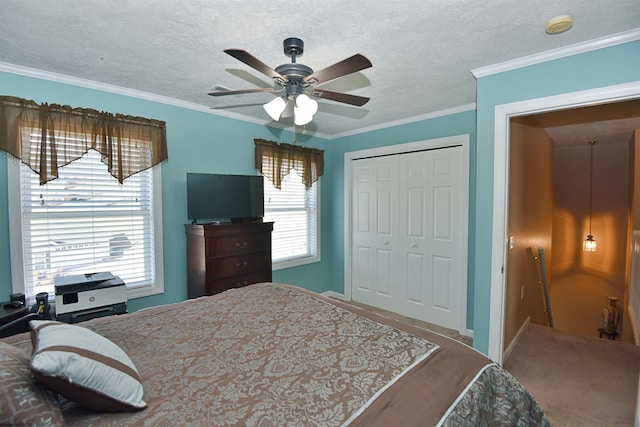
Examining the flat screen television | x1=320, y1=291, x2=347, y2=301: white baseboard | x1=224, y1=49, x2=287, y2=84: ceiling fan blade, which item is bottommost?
x1=320, y1=291, x2=347, y2=301: white baseboard

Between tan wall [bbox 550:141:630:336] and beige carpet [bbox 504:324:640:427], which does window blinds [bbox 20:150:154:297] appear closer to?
beige carpet [bbox 504:324:640:427]

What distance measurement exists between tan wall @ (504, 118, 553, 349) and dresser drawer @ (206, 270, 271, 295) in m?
2.36

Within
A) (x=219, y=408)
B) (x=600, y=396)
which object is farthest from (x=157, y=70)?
(x=600, y=396)

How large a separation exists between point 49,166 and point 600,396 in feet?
15.0

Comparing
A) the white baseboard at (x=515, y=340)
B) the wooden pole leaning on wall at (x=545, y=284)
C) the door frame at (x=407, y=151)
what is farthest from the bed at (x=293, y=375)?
the wooden pole leaning on wall at (x=545, y=284)

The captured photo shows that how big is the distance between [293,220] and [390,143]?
1670mm

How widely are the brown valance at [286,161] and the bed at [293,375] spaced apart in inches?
94.2

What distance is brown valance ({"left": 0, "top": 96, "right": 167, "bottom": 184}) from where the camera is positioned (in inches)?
91.3

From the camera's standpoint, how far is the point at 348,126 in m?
4.12

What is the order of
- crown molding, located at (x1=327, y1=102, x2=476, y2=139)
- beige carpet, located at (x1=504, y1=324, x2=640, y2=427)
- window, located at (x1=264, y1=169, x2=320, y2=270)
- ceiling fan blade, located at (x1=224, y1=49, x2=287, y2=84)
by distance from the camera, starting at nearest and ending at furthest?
ceiling fan blade, located at (x1=224, y1=49, x2=287, y2=84) < beige carpet, located at (x1=504, y1=324, x2=640, y2=427) < crown molding, located at (x1=327, y1=102, x2=476, y2=139) < window, located at (x1=264, y1=169, x2=320, y2=270)

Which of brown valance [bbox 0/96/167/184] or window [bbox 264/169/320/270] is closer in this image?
brown valance [bbox 0/96/167/184]

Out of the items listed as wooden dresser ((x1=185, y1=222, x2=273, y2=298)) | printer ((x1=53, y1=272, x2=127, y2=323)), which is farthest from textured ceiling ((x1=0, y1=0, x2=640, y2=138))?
printer ((x1=53, y1=272, x2=127, y2=323))

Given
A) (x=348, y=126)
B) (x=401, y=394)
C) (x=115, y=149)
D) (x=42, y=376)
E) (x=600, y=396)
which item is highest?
(x=348, y=126)

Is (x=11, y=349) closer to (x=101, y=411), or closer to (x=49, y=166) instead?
(x=101, y=411)
